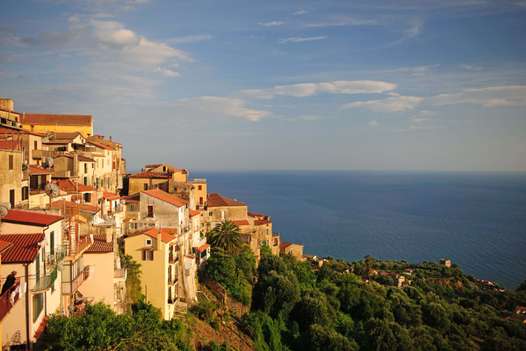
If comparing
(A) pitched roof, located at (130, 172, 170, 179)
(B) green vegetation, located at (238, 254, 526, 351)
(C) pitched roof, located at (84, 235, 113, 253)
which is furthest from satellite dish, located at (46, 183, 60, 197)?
(B) green vegetation, located at (238, 254, 526, 351)

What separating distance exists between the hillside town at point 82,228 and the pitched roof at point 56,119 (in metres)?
0.11

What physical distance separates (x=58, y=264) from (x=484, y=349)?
38521mm

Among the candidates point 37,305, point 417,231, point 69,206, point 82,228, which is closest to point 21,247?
point 37,305

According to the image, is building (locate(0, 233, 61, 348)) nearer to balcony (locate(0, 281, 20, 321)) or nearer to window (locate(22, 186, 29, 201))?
balcony (locate(0, 281, 20, 321))

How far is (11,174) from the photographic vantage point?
809 inches

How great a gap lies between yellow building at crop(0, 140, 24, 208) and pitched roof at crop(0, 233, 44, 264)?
6304mm

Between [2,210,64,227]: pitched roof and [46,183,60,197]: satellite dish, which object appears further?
[46,183,60,197]: satellite dish

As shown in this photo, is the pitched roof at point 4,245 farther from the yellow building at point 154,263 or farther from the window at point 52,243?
the yellow building at point 154,263

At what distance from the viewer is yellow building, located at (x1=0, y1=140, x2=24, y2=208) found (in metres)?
19.8

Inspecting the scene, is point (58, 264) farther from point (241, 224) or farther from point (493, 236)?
point (493, 236)

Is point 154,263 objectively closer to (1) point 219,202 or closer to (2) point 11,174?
(2) point 11,174

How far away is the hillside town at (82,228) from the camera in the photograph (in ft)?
45.0

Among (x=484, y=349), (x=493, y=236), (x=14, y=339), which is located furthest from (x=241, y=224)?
(x=493, y=236)

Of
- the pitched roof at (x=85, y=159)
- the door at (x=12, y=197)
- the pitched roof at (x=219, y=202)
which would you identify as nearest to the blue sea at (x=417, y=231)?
the pitched roof at (x=219, y=202)
